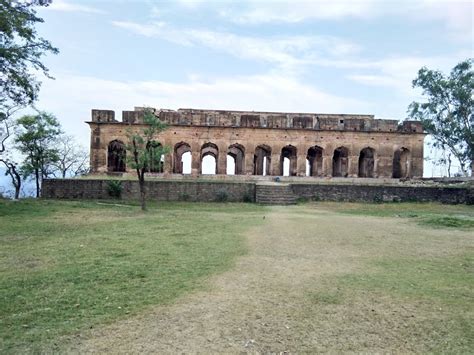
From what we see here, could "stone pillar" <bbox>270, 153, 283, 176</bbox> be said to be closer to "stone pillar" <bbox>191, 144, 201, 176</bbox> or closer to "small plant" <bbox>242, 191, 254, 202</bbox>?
"stone pillar" <bbox>191, 144, 201, 176</bbox>

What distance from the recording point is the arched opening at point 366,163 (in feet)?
80.9

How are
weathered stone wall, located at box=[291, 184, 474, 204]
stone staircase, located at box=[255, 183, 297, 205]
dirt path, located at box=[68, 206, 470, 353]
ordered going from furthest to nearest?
weathered stone wall, located at box=[291, 184, 474, 204] < stone staircase, located at box=[255, 183, 297, 205] < dirt path, located at box=[68, 206, 470, 353]

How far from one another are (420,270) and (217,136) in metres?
18.5

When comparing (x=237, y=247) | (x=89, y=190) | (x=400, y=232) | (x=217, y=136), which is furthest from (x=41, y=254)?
(x=217, y=136)

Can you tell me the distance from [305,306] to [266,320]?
53 cm

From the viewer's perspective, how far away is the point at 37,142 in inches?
851

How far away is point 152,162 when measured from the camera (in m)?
13.7

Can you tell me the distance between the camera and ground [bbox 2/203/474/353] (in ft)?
9.70

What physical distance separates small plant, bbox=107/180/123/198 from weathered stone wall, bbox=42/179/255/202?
111mm

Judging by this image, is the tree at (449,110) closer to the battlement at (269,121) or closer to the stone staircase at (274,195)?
the battlement at (269,121)

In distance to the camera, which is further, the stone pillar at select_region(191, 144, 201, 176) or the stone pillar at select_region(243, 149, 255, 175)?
the stone pillar at select_region(243, 149, 255, 175)

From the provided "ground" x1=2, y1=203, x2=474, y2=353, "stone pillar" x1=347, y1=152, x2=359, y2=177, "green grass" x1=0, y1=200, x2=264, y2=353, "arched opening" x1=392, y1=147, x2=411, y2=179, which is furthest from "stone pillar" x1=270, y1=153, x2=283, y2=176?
"ground" x1=2, y1=203, x2=474, y2=353

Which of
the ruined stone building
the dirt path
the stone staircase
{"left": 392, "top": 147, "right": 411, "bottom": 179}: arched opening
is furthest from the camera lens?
{"left": 392, "top": 147, "right": 411, "bottom": 179}: arched opening

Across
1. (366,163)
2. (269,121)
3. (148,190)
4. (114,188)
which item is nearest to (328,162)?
(366,163)
